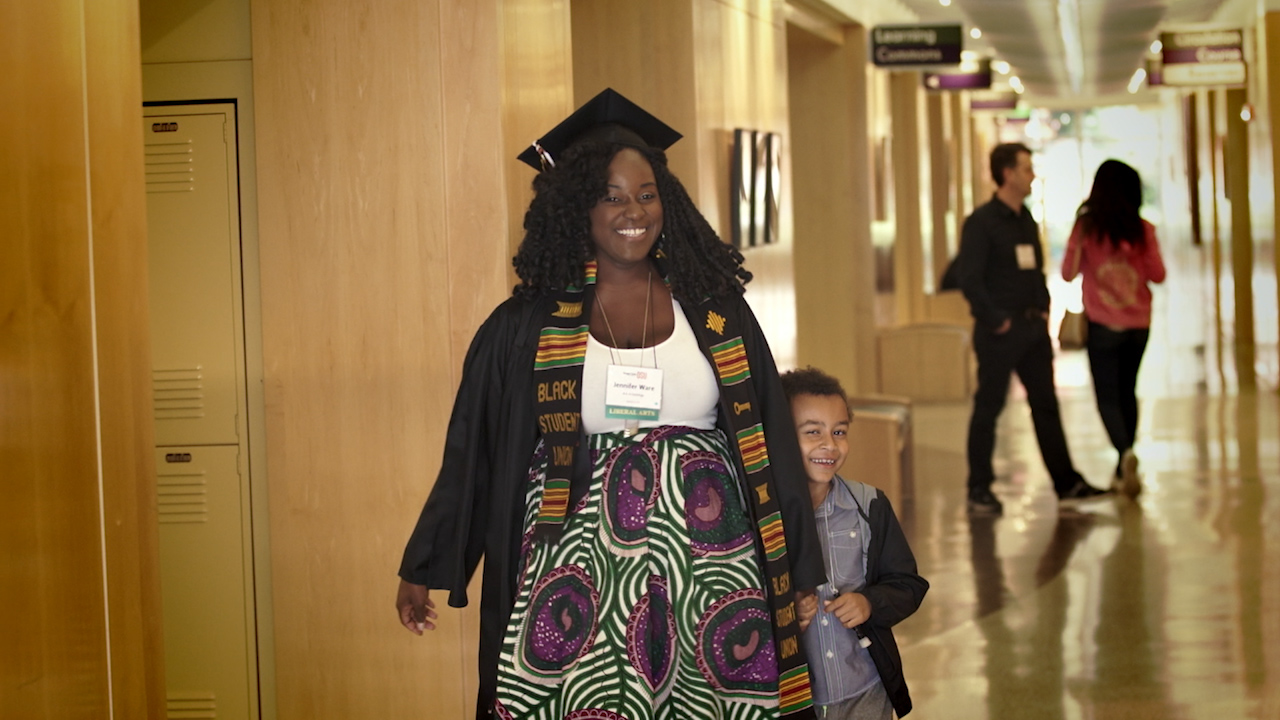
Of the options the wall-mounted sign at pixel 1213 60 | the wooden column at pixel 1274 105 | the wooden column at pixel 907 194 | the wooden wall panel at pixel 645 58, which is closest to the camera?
the wooden wall panel at pixel 645 58

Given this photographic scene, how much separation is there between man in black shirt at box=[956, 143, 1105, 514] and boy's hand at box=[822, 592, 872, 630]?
474cm

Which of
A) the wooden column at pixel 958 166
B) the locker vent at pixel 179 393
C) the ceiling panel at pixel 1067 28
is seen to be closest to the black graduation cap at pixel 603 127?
the locker vent at pixel 179 393

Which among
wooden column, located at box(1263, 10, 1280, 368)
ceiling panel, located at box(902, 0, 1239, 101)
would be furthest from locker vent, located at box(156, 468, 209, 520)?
ceiling panel, located at box(902, 0, 1239, 101)

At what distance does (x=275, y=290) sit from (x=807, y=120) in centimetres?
809

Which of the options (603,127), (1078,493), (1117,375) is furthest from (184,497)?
(1117,375)

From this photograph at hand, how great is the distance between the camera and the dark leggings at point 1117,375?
304 inches

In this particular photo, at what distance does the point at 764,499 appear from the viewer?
2.84m

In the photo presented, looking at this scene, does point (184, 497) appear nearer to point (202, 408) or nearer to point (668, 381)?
point (202, 408)

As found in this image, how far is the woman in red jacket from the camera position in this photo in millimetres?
7590

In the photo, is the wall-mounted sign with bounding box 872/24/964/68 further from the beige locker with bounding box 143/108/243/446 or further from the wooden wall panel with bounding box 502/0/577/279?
the beige locker with bounding box 143/108/243/446

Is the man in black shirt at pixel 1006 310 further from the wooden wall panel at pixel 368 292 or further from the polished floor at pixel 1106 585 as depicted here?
the wooden wall panel at pixel 368 292

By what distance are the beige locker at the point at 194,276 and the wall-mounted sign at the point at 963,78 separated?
12011mm

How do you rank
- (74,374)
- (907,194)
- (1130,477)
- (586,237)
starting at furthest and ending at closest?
(907,194), (1130,477), (586,237), (74,374)

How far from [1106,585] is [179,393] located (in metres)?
3.72
